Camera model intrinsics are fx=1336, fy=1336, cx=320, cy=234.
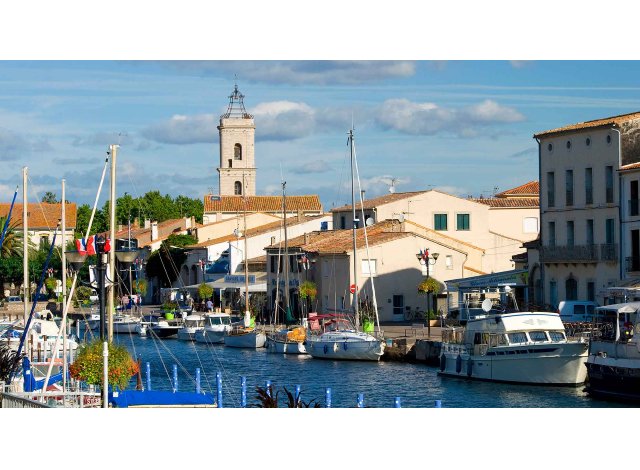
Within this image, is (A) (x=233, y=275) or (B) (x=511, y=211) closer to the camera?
(B) (x=511, y=211)

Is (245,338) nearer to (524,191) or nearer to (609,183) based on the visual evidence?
(609,183)

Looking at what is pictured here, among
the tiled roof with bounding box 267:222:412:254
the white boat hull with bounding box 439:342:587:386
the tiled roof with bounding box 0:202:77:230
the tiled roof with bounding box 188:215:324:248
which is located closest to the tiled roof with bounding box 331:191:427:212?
the tiled roof with bounding box 267:222:412:254

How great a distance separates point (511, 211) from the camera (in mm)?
78938

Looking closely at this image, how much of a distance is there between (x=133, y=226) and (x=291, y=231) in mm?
61113

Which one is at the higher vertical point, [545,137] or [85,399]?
[545,137]

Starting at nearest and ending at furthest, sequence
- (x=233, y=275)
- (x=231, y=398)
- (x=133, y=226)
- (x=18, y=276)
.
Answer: (x=231, y=398)
(x=233, y=275)
(x=18, y=276)
(x=133, y=226)

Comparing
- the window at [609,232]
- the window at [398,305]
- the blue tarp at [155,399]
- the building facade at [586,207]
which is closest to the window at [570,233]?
the building facade at [586,207]

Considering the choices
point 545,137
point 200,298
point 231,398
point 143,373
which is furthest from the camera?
point 200,298

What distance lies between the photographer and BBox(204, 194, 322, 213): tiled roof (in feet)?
387

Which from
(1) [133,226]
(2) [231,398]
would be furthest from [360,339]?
(1) [133,226]

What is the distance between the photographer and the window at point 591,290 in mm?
52438

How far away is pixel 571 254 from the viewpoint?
177ft

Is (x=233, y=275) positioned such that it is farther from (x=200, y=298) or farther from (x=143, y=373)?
(x=143, y=373)

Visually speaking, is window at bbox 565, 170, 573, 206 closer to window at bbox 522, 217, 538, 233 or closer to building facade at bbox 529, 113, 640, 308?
building facade at bbox 529, 113, 640, 308
